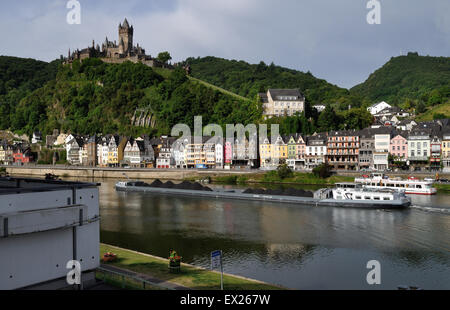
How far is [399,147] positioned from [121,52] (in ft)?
331

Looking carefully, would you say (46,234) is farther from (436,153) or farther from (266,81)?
(266,81)

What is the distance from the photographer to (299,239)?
2814 cm

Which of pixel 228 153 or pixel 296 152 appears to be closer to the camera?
pixel 296 152

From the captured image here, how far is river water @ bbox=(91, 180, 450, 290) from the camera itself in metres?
20.7

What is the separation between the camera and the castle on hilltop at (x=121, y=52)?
13488 cm

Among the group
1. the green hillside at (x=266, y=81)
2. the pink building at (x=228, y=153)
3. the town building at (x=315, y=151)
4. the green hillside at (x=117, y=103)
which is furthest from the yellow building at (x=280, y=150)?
the green hillside at (x=266, y=81)

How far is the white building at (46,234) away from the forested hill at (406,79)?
122 meters

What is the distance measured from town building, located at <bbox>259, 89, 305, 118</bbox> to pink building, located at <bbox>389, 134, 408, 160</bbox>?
22.6 meters

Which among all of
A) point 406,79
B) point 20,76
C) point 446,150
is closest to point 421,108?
point 446,150

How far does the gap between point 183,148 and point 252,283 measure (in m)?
67.2

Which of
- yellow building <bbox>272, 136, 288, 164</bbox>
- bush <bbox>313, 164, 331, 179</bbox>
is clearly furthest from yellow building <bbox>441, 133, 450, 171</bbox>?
yellow building <bbox>272, 136, 288, 164</bbox>

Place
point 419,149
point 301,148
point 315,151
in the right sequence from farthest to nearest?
point 301,148 → point 315,151 → point 419,149

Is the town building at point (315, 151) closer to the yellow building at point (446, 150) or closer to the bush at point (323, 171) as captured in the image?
the bush at point (323, 171)
